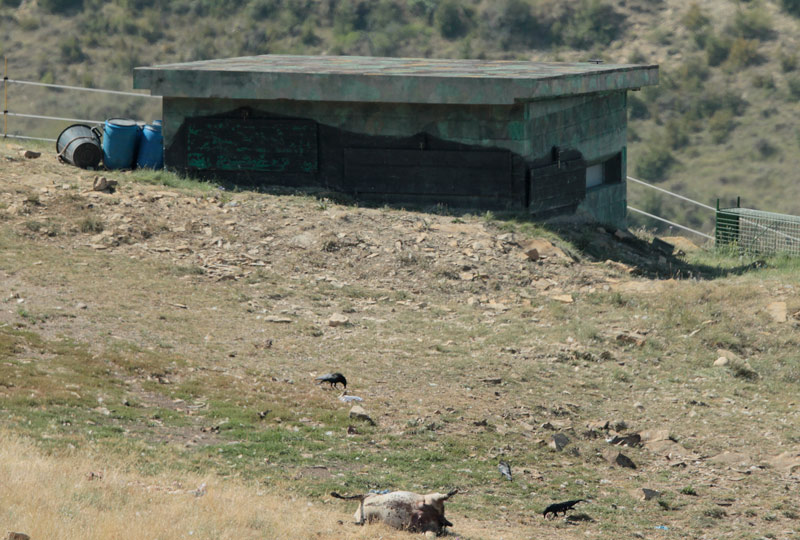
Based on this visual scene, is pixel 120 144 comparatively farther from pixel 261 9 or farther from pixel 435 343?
pixel 261 9

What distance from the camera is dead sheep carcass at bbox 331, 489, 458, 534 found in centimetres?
872

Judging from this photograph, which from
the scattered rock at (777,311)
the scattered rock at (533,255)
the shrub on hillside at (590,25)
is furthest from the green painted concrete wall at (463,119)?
the shrub on hillside at (590,25)

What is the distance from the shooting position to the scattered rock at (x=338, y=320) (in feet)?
48.5

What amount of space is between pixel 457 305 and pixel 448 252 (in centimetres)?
178

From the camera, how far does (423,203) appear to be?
2036 centimetres

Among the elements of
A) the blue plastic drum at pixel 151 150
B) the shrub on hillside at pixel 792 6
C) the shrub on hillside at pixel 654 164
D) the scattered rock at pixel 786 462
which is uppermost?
the shrub on hillside at pixel 792 6

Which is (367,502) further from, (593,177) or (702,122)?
(702,122)

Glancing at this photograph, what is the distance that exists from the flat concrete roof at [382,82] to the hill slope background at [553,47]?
→ 2715 centimetres

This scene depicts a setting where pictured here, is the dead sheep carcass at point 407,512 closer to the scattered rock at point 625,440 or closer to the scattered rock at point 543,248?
the scattered rock at point 625,440

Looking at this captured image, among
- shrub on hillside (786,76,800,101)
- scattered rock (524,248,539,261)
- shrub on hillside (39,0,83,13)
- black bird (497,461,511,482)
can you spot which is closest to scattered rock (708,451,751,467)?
black bird (497,461,511,482)

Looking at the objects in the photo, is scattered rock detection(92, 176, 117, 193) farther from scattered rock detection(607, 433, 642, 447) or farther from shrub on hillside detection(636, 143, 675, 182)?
shrub on hillside detection(636, 143, 675, 182)

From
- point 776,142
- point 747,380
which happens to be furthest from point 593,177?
point 776,142

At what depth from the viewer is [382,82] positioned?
19.6 m

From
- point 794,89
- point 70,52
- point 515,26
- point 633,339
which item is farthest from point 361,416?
point 70,52
